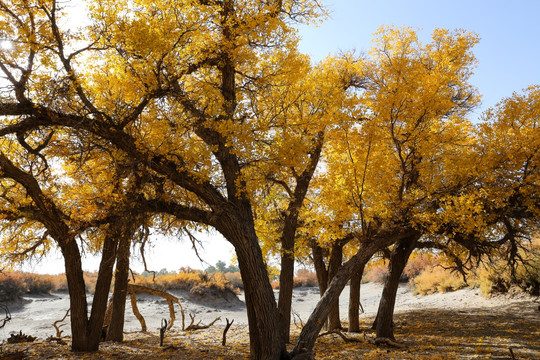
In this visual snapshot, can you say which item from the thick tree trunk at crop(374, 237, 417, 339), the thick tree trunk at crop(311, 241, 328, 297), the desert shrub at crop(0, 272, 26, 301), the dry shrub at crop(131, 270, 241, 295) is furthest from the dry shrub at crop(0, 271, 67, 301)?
the thick tree trunk at crop(374, 237, 417, 339)

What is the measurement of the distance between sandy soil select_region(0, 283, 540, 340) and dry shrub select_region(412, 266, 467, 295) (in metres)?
0.60

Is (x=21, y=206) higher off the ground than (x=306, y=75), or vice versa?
(x=306, y=75)

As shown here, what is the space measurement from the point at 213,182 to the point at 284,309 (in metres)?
4.33

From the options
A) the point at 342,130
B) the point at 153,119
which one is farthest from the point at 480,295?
the point at 153,119

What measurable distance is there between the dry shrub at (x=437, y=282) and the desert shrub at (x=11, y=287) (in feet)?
69.4

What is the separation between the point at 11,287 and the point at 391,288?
18.8m

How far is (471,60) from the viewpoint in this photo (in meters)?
9.06

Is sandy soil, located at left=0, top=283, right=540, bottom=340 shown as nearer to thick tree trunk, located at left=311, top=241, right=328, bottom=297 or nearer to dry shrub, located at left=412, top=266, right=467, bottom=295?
dry shrub, located at left=412, top=266, right=467, bottom=295

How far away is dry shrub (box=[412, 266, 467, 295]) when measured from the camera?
2033 cm

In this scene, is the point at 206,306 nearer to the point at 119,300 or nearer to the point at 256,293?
the point at 119,300

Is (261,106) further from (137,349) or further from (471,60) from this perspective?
(137,349)

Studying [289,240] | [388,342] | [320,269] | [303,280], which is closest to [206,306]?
[320,269]

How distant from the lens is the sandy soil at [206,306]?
1584 cm

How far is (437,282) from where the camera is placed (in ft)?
71.5
